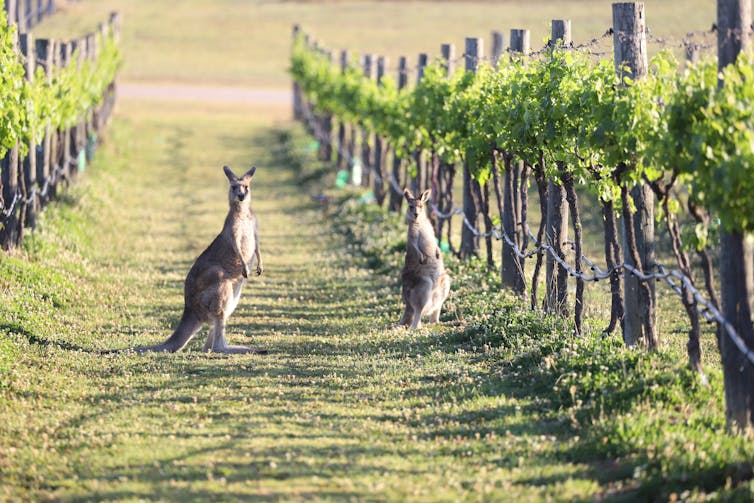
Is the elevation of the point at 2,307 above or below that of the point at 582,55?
below

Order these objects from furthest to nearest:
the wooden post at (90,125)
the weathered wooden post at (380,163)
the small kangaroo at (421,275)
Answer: the wooden post at (90,125) < the weathered wooden post at (380,163) < the small kangaroo at (421,275)

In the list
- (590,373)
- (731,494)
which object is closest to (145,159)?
(590,373)

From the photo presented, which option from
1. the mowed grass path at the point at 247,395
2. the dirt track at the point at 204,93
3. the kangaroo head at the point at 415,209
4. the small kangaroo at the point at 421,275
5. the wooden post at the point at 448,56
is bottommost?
the mowed grass path at the point at 247,395

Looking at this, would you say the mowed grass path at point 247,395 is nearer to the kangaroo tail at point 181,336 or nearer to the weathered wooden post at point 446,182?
the kangaroo tail at point 181,336

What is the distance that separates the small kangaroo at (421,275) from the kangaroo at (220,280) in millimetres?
1726

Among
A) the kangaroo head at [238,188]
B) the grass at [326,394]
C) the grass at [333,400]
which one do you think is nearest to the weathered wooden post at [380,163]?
the grass at [326,394]

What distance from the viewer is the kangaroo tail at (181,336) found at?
11.6 m

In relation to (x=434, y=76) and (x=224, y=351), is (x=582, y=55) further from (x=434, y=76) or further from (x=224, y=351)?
(x=434, y=76)

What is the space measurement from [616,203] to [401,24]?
222 ft

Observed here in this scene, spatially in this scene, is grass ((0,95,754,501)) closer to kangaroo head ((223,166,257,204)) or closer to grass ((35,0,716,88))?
kangaroo head ((223,166,257,204))

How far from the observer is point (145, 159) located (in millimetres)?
32250

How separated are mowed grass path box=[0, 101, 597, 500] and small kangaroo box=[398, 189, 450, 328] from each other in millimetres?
356

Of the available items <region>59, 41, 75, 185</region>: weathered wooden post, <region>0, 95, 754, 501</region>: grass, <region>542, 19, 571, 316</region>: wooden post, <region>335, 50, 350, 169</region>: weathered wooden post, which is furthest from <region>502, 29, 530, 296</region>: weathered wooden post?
<region>335, 50, 350, 169</region>: weathered wooden post

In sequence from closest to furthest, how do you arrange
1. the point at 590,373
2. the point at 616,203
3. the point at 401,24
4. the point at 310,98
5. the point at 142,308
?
the point at 590,373, the point at 616,203, the point at 142,308, the point at 310,98, the point at 401,24
